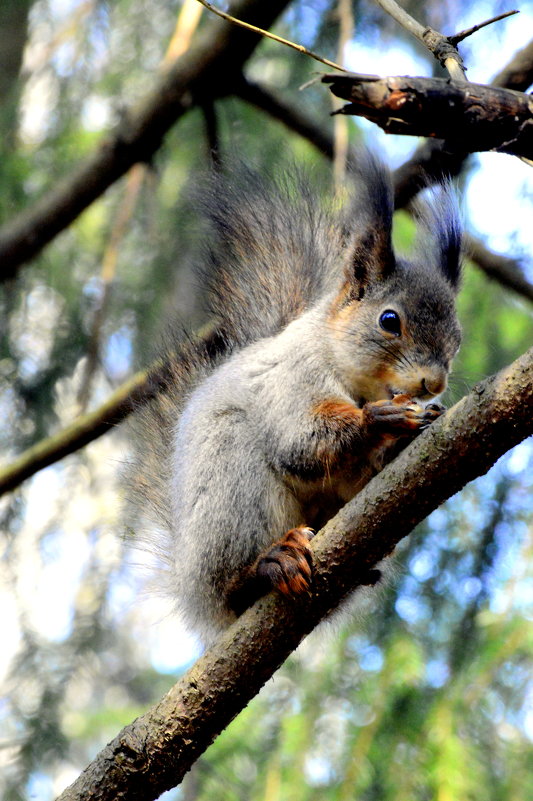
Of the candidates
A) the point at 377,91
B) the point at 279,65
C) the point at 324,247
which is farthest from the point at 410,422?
the point at 279,65

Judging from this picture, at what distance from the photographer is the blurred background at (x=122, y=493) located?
2025mm

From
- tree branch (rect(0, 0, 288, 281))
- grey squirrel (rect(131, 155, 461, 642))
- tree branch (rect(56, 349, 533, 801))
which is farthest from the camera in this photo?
tree branch (rect(0, 0, 288, 281))

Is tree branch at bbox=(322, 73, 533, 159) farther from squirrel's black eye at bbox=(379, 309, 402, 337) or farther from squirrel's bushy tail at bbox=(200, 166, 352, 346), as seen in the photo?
squirrel's bushy tail at bbox=(200, 166, 352, 346)

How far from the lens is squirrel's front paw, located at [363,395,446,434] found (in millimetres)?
1438

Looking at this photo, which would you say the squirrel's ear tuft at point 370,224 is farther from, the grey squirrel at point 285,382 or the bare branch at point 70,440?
the bare branch at point 70,440

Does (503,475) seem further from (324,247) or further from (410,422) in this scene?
(410,422)

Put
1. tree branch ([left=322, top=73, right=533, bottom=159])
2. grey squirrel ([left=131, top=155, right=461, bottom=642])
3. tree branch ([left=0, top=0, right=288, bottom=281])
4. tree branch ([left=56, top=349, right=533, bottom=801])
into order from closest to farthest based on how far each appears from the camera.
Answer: tree branch ([left=322, top=73, right=533, bottom=159]), tree branch ([left=56, top=349, right=533, bottom=801]), grey squirrel ([left=131, top=155, right=461, bottom=642]), tree branch ([left=0, top=0, right=288, bottom=281])

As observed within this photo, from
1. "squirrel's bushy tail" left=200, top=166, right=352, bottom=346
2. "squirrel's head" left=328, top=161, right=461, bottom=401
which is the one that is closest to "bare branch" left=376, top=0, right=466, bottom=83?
"squirrel's head" left=328, top=161, right=461, bottom=401

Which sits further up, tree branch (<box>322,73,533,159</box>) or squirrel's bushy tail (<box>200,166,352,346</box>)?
tree branch (<box>322,73,533,159</box>)

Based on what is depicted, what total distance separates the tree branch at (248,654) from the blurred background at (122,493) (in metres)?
0.55

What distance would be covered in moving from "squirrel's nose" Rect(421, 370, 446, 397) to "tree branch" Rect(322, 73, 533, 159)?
64 cm

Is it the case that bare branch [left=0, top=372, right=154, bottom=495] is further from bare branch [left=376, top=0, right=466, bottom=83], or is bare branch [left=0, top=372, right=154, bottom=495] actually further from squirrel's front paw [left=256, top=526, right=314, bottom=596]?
bare branch [left=376, top=0, right=466, bottom=83]

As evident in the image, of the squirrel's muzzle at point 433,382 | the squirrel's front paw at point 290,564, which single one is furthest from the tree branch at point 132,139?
the squirrel's front paw at point 290,564

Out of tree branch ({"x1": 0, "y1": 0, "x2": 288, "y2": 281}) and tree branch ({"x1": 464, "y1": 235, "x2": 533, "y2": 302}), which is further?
tree branch ({"x1": 0, "y1": 0, "x2": 288, "y2": 281})
